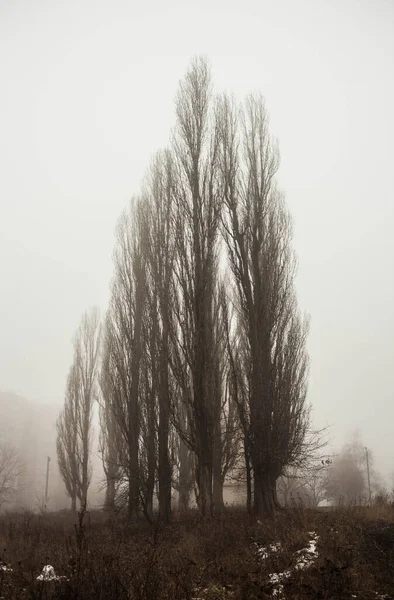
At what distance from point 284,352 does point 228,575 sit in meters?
7.35

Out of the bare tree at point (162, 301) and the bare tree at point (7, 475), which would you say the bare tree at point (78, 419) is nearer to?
the bare tree at point (162, 301)

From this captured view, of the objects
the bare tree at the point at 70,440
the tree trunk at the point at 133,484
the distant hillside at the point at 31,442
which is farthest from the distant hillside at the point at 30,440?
the tree trunk at the point at 133,484

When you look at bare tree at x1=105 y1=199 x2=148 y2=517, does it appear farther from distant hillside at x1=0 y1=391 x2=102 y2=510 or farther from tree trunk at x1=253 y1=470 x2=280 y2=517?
distant hillside at x1=0 y1=391 x2=102 y2=510

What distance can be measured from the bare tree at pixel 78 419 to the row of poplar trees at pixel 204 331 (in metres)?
8.97

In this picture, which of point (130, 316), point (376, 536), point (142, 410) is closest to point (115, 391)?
point (142, 410)

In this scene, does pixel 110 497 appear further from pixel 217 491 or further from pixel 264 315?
pixel 264 315

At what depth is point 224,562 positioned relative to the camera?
20.7 feet

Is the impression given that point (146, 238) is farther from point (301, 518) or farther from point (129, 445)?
point (301, 518)

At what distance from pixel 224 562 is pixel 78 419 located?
1874 centimetres

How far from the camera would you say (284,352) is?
40.8 feet

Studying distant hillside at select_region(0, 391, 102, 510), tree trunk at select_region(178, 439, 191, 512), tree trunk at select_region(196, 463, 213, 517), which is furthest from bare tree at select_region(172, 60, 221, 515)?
distant hillside at select_region(0, 391, 102, 510)

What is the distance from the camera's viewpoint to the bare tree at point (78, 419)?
894 inches

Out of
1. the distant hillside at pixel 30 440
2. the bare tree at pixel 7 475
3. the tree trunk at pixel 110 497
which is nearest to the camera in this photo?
the tree trunk at pixel 110 497

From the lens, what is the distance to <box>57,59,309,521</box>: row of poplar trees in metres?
10.9
